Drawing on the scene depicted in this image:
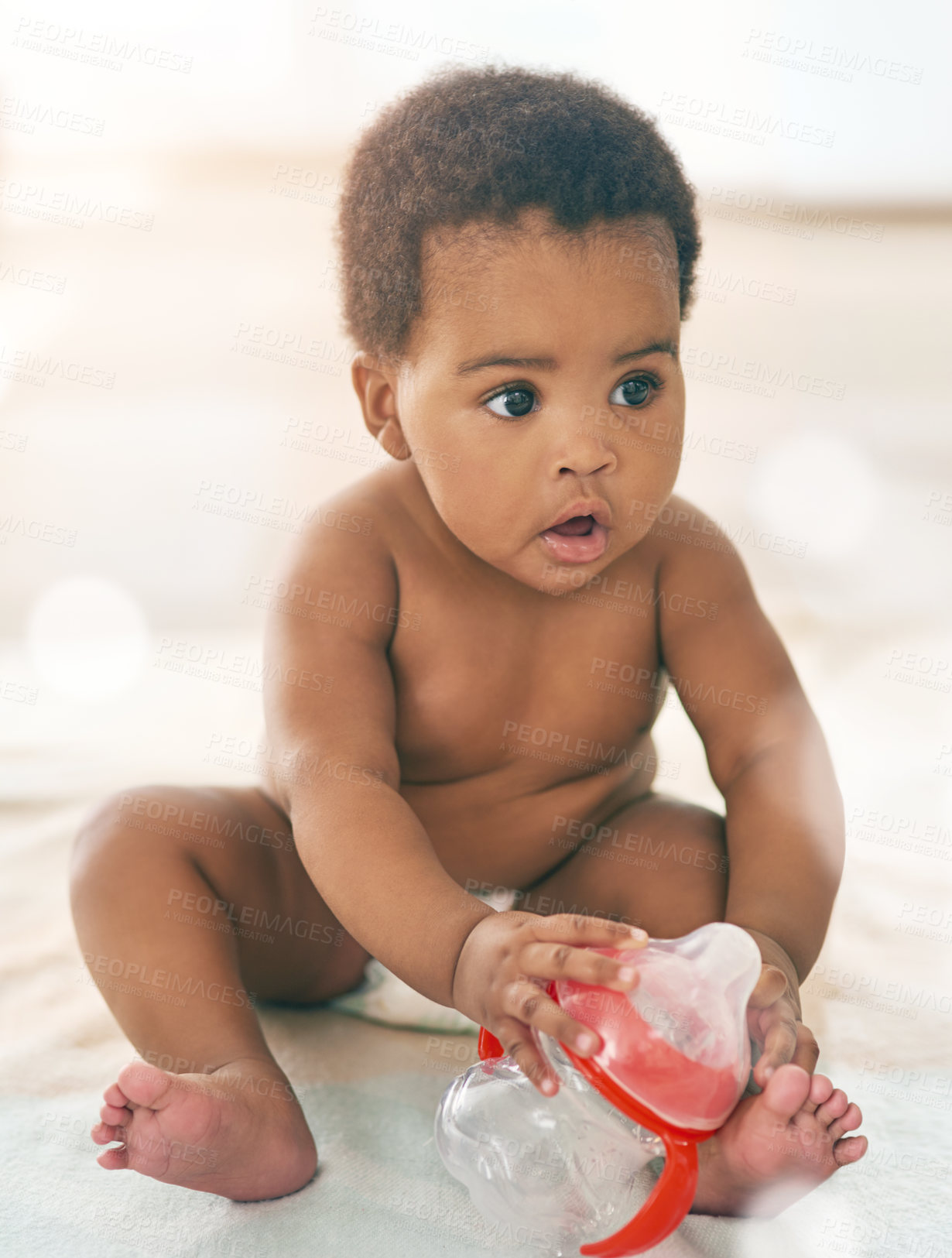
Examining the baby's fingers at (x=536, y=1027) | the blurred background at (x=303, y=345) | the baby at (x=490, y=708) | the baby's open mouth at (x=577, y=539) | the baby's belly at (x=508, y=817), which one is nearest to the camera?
the baby's fingers at (x=536, y=1027)

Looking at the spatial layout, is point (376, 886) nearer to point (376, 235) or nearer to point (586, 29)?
point (376, 235)

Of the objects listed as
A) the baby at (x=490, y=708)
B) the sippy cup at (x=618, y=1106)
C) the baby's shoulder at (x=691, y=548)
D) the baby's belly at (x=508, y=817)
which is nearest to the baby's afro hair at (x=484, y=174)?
the baby at (x=490, y=708)

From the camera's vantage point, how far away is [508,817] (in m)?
0.73

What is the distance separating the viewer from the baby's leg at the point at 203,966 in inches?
19.6

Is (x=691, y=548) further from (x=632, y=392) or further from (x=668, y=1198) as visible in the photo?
(x=668, y=1198)

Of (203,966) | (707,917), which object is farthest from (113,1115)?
(707,917)

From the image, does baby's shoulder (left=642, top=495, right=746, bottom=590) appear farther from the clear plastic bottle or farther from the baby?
the clear plastic bottle

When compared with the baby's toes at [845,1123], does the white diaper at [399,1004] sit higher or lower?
lower

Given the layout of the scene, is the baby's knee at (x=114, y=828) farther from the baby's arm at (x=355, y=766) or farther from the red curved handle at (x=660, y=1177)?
the red curved handle at (x=660, y=1177)

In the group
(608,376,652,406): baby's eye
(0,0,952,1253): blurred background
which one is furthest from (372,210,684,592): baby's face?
(0,0,952,1253): blurred background

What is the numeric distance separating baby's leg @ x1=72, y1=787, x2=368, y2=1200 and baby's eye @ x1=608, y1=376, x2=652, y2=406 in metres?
0.33

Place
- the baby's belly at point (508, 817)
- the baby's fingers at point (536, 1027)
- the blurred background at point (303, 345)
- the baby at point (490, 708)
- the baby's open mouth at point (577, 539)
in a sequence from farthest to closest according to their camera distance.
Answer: the blurred background at point (303, 345)
the baby's belly at point (508, 817)
the baby's open mouth at point (577, 539)
the baby at point (490, 708)
the baby's fingers at point (536, 1027)

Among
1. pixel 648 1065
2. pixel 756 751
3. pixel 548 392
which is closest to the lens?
pixel 648 1065

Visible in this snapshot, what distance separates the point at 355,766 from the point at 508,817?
159 mm
